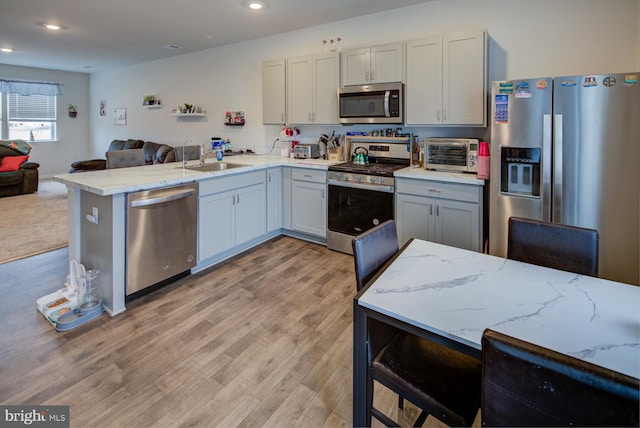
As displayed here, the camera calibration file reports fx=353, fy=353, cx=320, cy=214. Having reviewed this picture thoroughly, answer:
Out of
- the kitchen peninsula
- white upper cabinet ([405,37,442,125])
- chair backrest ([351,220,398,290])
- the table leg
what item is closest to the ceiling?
white upper cabinet ([405,37,442,125])

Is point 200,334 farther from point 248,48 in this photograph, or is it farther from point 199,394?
point 248,48

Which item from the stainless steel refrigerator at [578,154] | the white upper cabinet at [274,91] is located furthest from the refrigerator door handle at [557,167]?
the white upper cabinet at [274,91]

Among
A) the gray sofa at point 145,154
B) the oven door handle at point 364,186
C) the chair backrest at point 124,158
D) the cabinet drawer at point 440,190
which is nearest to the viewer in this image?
the cabinet drawer at point 440,190

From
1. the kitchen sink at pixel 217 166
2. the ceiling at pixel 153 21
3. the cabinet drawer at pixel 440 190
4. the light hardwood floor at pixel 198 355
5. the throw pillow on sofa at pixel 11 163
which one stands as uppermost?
the ceiling at pixel 153 21

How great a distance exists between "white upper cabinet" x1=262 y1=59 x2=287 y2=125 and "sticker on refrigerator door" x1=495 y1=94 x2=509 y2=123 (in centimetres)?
253

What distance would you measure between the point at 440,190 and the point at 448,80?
103cm

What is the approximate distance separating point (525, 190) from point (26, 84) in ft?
32.8

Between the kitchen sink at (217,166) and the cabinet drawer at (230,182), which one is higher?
the kitchen sink at (217,166)

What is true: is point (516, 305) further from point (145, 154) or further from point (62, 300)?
point (145, 154)

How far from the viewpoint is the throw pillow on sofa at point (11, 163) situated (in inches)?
250

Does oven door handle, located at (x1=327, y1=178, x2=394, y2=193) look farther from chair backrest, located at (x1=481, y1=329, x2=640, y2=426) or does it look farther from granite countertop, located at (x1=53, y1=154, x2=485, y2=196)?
chair backrest, located at (x1=481, y1=329, x2=640, y2=426)

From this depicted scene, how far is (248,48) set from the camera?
5.11m

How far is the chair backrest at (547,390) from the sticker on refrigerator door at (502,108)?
7.58ft

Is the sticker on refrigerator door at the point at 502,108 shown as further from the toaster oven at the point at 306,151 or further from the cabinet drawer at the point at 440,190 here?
the toaster oven at the point at 306,151
